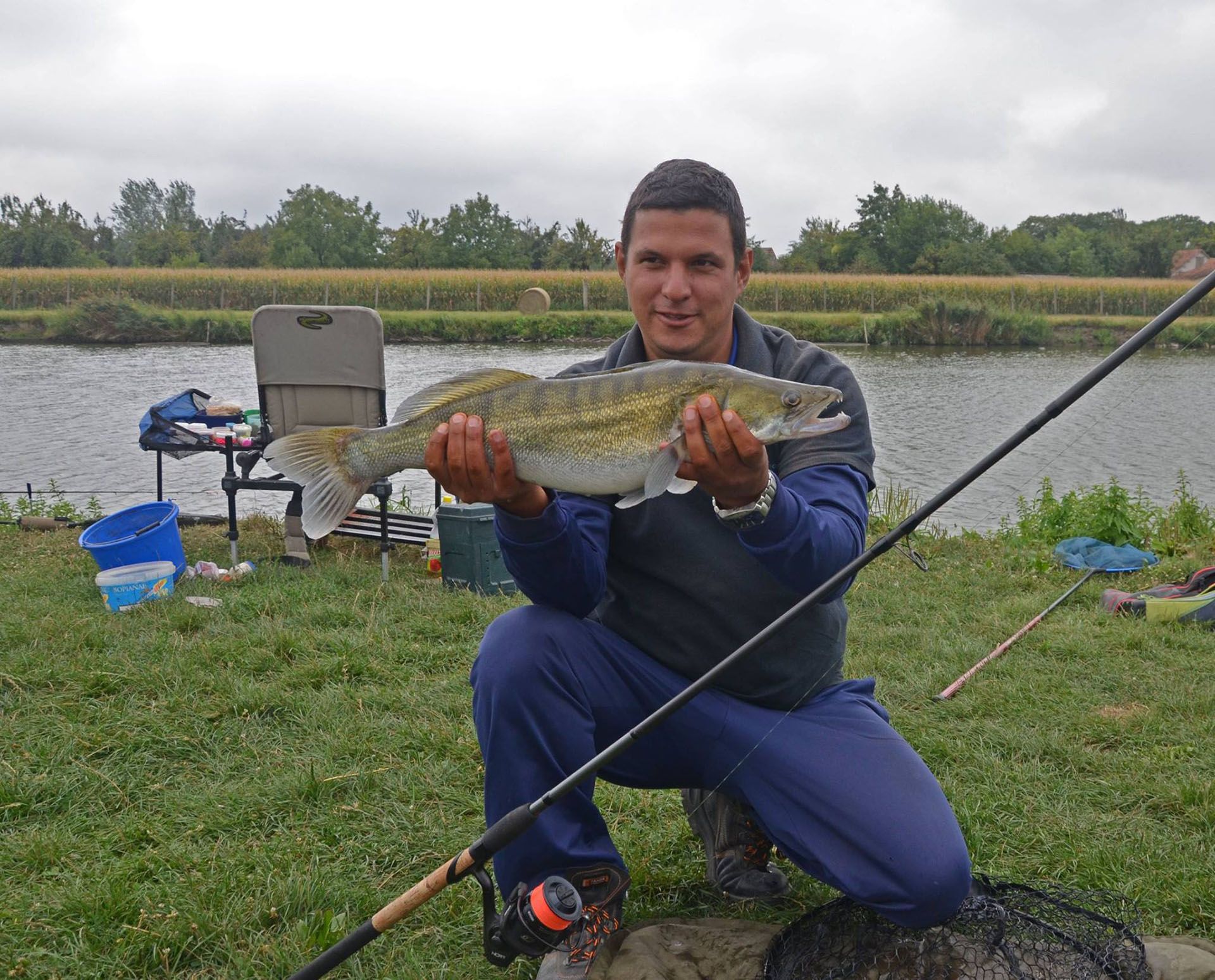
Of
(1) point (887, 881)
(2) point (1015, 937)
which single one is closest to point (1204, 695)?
(2) point (1015, 937)

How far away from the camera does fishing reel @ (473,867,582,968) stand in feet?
6.57

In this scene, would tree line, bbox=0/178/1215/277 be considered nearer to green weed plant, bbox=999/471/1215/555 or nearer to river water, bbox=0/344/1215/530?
river water, bbox=0/344/1215/530

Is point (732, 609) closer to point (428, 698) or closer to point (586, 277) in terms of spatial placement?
point (428, 698)

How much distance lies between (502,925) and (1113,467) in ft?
31.3

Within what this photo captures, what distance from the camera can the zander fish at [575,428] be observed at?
6.87 ft

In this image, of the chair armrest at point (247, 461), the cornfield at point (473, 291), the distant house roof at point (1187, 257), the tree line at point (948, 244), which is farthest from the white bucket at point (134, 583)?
the cornfield at point (473, 291)

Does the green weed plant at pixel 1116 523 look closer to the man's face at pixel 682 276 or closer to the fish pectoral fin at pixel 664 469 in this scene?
the man's face at pixel 682 276

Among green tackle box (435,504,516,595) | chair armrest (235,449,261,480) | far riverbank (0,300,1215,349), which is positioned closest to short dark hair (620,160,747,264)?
green tackle box (435,504,516,595)

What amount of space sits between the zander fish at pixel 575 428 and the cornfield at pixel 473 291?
34791 millimetres

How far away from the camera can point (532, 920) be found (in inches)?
79.2

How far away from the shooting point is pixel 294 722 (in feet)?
11.8

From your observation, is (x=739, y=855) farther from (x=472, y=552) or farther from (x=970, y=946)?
(x=472, y=552)

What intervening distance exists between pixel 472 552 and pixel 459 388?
3379 mm

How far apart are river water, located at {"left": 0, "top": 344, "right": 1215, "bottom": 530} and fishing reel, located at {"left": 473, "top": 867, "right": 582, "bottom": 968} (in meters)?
1.59
